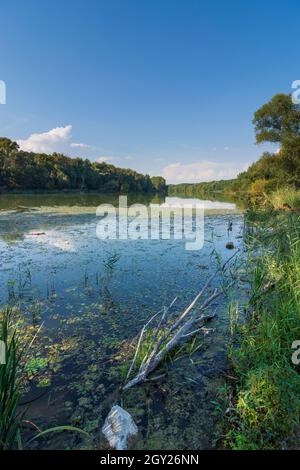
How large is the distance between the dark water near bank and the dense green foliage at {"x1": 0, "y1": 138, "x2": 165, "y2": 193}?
37749 mm

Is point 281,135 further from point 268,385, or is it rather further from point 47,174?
point 47,174

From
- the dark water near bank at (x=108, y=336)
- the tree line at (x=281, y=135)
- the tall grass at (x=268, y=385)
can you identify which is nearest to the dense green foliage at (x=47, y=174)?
the tree line at (x=281, y=135)

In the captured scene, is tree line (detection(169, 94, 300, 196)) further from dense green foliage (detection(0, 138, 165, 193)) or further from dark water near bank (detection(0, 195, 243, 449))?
dense green foliage (detection(0, 138, 165, 193))

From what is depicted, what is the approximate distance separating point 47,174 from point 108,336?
47.1 metres

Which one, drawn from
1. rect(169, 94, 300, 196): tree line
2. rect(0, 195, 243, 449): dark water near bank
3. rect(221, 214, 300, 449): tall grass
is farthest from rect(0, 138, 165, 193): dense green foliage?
rect(221, 214, 300, 449): tall grass

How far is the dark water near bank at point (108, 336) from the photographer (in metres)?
2.13

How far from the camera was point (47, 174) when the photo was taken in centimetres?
4528

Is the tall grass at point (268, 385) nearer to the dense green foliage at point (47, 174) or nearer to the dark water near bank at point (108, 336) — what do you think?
the dark water near bank at point (108, 336)

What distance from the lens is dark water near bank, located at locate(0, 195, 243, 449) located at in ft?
7.00

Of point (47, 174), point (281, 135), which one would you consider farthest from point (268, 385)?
point (47, 174)
